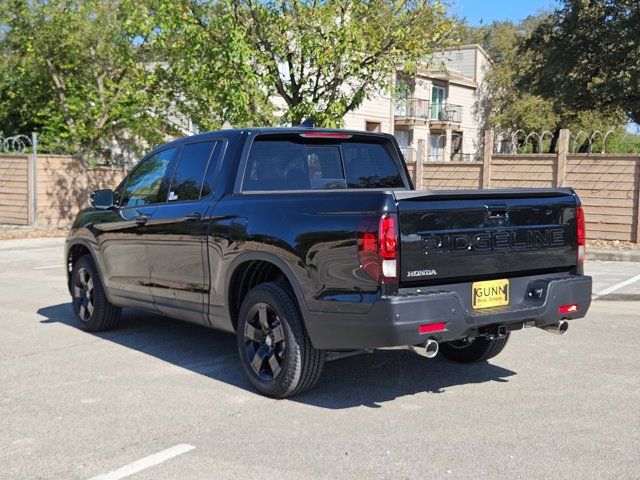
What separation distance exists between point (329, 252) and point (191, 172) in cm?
203

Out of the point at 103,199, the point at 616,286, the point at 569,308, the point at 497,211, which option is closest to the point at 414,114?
the point at 616,286

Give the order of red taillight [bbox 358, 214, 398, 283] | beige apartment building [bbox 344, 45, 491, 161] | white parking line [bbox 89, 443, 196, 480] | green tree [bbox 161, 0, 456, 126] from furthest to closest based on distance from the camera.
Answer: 1. beige apartment building [bbox 344, 45, 491, 161]
2. green tree [bbox 161, 0, 456, 126]
3. red taillight [bbox 358, 214, 398, 283]
4. white parking line [bbox 89, 443, 196, 480]

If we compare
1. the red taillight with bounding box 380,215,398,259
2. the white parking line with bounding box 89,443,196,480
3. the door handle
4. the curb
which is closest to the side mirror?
the door handle

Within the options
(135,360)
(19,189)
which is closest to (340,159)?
(135,360)

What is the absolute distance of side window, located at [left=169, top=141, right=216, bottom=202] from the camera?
6145 mm

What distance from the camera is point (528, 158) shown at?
16000 millimetres

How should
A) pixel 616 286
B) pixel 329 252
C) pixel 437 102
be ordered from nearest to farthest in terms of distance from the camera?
pixel 329 252, pixel 616 286, pixel 437 102

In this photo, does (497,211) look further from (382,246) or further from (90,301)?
(90,301)

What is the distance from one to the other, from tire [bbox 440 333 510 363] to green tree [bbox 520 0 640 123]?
22910mm

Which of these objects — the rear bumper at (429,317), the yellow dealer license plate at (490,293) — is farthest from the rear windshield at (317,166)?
the yellow dealer license plate at (490,293)

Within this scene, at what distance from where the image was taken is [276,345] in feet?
17.3

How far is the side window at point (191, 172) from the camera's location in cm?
614

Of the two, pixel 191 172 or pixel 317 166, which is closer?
pixel 317 166

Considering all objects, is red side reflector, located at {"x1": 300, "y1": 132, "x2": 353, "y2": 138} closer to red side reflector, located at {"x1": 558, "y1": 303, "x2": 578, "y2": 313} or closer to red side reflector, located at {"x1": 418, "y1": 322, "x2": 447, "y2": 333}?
red side reflector, located at {"x1": 418, "y1": 322, "x2": 447, "y2": 333}
